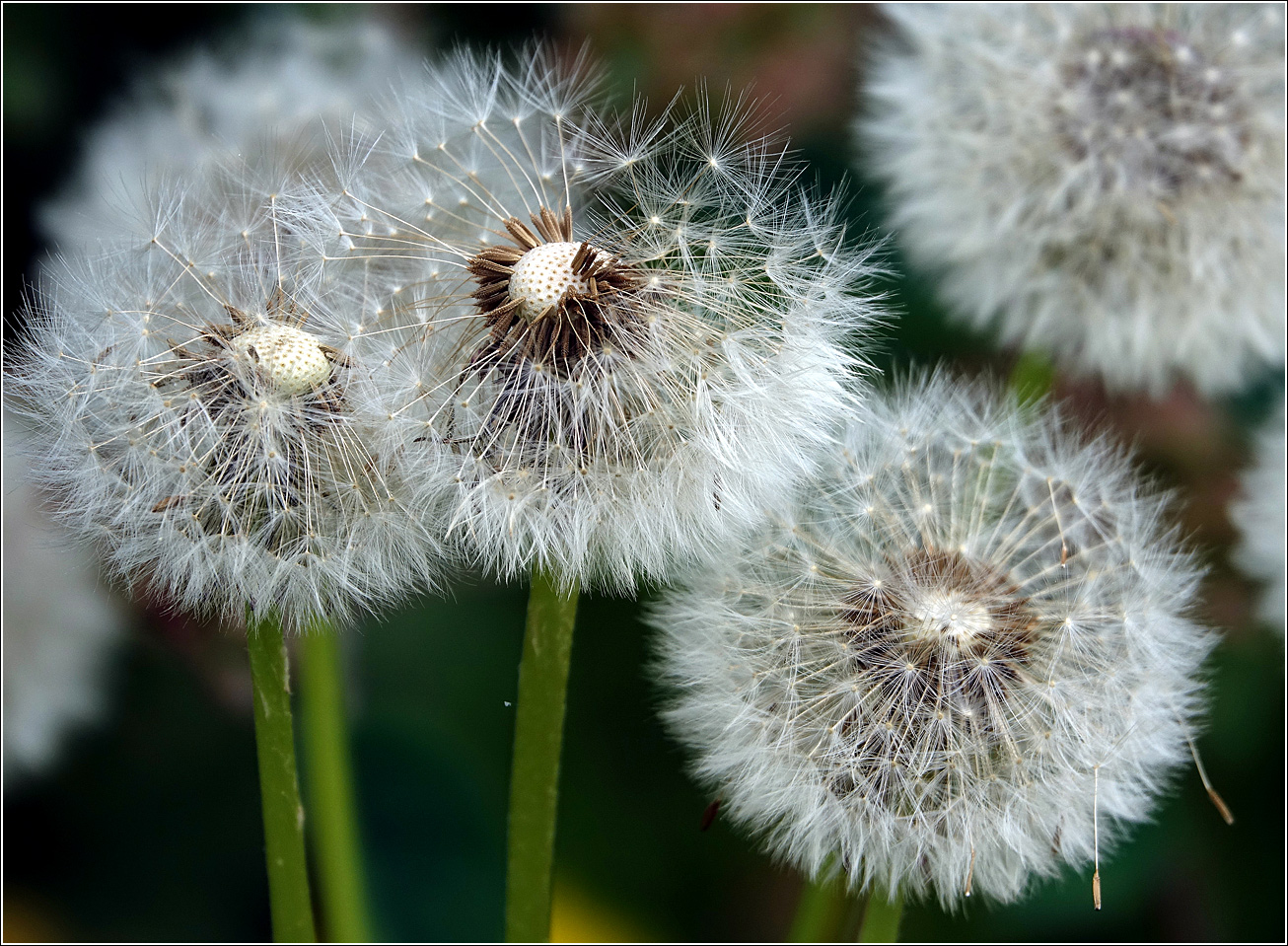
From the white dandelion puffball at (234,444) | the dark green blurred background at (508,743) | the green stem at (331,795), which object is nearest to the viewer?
the white dandelion puffball at (234,444)

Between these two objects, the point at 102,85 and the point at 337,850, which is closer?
the point at 337,850

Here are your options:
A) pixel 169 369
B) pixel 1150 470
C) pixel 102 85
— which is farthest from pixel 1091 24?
pixel 102 85

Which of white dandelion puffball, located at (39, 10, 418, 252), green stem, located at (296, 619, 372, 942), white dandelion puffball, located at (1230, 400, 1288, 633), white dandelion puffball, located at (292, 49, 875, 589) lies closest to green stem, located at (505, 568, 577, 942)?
white dandelion puffball, located at (292, 49, 875, 589)

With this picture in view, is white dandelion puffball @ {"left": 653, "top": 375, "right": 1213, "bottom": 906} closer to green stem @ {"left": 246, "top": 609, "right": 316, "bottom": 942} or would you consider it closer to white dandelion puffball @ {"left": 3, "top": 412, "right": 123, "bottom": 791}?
green stem @ {"left": 246, "top": 609, "right": 316, "bottom": 942}

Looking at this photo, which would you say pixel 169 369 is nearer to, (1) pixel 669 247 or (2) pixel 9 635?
(1) pixel 669 247

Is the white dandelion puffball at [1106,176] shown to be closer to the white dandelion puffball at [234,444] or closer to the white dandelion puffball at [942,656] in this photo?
the white dandelion puffball at [942,656]

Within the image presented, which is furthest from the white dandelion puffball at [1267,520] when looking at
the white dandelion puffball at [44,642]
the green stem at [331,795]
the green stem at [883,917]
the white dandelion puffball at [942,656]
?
the white dandelion puffball at [44,642]
